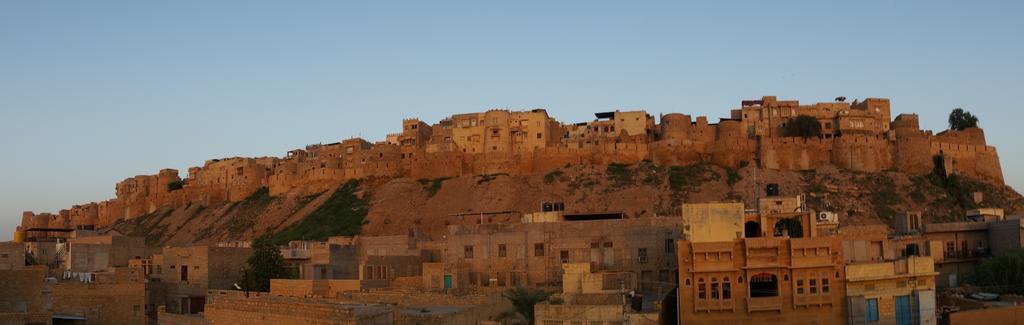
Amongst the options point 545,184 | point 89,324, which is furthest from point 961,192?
point 89,324

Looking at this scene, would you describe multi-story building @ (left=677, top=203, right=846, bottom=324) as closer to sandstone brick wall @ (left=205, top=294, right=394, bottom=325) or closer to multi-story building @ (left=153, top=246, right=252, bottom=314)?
sandstone brick wall @ (left=205, top=294, right=394, bottom=325)

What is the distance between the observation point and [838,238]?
27781mm

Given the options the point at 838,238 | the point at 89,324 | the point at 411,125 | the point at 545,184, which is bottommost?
the point at 89,324

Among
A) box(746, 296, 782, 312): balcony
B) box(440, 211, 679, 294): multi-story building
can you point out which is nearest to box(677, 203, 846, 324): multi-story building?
box(746, 296, 782, 312): balcony

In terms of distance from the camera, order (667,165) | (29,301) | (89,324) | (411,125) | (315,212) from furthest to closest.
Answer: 1. (411,125)
2. (315,212)
3. (667,165)
4. (89,324)
5. (29,301)

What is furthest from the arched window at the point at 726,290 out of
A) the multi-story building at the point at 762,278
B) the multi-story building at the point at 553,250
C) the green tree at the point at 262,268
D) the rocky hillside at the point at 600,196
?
the rocky hillside at the point at 600,196

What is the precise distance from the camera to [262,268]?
3784cm

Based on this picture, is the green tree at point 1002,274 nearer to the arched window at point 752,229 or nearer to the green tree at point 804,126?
the arched window at point 752,229

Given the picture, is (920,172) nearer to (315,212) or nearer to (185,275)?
(315,212)

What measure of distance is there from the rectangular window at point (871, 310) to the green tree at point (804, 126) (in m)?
44.5

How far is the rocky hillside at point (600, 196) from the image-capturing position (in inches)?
2581

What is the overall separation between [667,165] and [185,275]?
134 ft

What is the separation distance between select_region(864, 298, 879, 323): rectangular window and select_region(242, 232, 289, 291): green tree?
781 inches

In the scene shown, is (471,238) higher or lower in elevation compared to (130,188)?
lower
